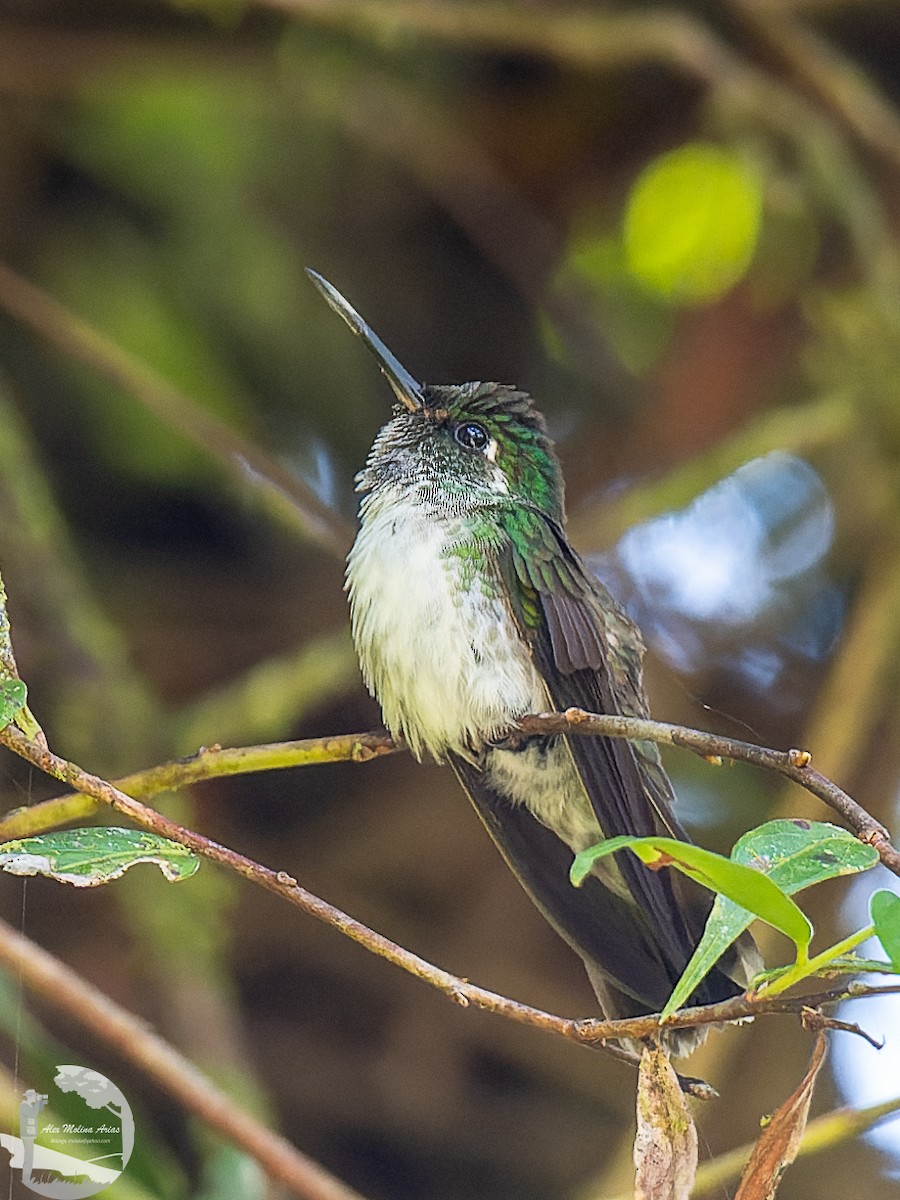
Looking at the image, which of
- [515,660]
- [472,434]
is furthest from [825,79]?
[515,660]

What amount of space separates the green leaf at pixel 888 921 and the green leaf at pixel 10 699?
0.54m

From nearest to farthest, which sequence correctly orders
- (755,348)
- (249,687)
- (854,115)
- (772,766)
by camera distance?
(772,766), (249,687), (755,348), (854,115)

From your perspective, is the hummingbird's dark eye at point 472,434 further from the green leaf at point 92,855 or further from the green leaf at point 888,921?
the green leaf at point 888,921

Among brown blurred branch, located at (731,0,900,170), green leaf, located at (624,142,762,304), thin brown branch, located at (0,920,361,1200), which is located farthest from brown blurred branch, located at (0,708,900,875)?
brown blurred branch, located at (731,0,900,170)

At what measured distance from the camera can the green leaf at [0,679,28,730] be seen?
0.95 metres

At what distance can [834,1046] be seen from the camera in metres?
1.08

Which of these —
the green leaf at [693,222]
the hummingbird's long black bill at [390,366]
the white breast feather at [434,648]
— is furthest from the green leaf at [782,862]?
the green leaf at [693,222]

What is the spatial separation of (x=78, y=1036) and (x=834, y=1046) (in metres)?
0.58

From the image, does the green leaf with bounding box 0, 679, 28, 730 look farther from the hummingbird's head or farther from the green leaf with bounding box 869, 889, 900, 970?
the green leaf with bounding box 869, 889, 900, 970

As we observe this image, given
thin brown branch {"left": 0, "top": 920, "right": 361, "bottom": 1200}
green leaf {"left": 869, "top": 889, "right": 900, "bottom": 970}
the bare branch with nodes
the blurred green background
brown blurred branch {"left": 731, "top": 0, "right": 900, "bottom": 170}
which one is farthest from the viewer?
brown blurred branch {"left": 731, "top": 0, "right": 900, "bottom": 170}

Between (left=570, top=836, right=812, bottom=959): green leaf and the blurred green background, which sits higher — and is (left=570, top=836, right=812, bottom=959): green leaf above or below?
below

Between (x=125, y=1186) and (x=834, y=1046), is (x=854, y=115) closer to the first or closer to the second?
(x=834, y=1046)

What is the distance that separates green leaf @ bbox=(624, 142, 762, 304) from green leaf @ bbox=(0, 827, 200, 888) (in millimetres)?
963

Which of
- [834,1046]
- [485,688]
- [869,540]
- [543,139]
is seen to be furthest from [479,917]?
[543,139]
